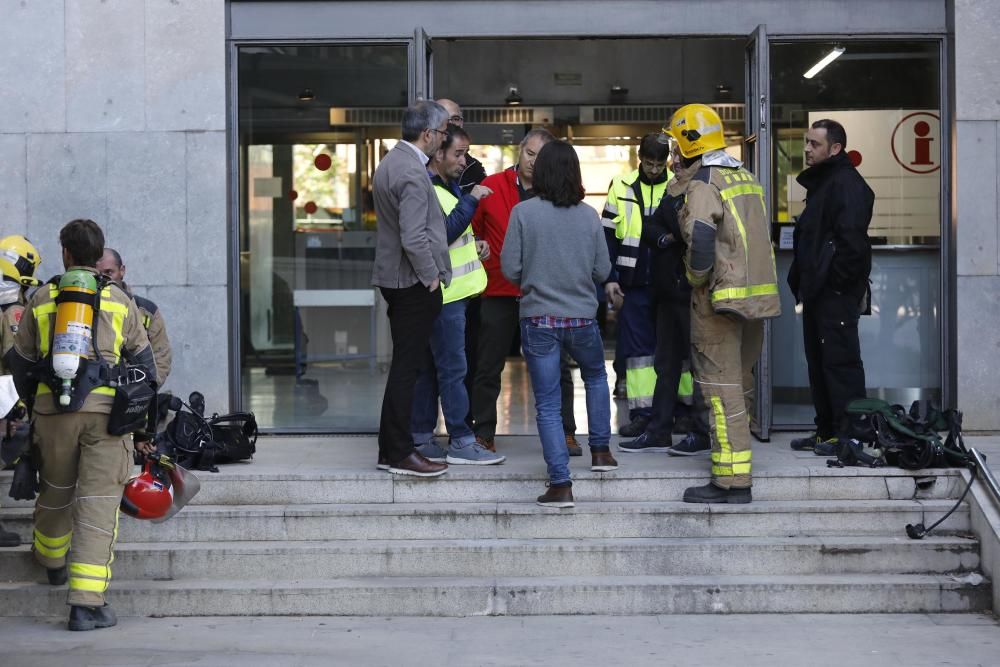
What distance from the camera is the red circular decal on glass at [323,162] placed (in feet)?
30.7

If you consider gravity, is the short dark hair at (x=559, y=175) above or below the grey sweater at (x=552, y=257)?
above

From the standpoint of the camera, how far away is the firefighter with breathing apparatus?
622 centimetres

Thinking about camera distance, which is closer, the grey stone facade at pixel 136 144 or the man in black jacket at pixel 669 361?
the man in black jacket at pixel 669 361

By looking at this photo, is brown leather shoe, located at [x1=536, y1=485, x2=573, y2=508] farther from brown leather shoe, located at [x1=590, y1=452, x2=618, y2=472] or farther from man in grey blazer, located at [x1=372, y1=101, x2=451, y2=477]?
man in grey blazer, located at [x1=372, y1=101, x2=451, y2=477]

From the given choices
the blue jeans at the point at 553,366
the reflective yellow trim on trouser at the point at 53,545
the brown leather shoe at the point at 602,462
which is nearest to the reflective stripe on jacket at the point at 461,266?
the blue jeans at the point at 553,366

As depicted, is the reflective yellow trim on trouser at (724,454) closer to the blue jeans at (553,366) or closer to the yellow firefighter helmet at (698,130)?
the blue jeans at (553,366)

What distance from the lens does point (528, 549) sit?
6840mm

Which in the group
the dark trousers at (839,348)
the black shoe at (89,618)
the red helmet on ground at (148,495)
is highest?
the dark trousers at (839,348)

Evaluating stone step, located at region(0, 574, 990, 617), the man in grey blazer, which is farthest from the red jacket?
stone step, located at region(0, 574, 990, 617)

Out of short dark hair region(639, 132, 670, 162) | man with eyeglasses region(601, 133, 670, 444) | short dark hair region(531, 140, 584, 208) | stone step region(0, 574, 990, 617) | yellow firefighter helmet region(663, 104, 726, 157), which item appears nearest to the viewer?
stone step region(0, 574, 990, 617)

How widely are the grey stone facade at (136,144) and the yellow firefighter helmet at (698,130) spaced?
323 cm

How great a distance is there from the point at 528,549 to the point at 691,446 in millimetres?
1602

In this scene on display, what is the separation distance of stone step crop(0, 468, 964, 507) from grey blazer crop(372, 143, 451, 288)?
3.51ft

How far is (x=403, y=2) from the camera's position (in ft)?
29.7
